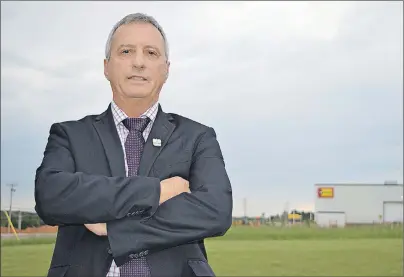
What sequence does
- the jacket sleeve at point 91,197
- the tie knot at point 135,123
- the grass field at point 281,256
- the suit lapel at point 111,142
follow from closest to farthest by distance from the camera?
1. the jacket sleeve at point 91,197
2. the suit lapel at point 111,142
3. the tie knot at point 135,123
4. the grass field at point 281,256

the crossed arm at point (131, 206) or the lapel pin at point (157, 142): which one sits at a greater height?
the lapel pin at point (157, 142)

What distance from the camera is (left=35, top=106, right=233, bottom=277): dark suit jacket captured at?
7.32ft

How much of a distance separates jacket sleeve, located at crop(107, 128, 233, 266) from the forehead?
529mm

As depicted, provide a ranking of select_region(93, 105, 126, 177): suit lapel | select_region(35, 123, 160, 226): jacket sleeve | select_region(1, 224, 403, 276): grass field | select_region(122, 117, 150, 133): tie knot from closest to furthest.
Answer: select_region(35, 123, 160, 226): jacket sleeve
select_region(93, 105, 126, 177): suit lapel
select_region(122, 117, 150, 133): tie knot
select_region(1, 224, 403, 276): grass field

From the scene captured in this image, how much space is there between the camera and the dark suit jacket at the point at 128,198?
223 cm

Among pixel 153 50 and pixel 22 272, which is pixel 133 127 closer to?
pixel 153 50

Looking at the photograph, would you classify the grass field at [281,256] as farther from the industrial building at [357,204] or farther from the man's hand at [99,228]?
the industrial building at [357,204]

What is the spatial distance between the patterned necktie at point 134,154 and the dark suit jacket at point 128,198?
4 centimetres

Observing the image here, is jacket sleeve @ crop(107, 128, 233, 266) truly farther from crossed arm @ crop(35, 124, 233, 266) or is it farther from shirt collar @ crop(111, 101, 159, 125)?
shirt collar @ crop(111, 101, 159, 125)

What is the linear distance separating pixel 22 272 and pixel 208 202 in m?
16.6

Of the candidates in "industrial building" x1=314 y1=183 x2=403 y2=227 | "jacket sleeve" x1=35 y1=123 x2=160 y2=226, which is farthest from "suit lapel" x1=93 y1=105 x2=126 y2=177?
"industrial building" x1=314 y1=183 x2=403 y2=227

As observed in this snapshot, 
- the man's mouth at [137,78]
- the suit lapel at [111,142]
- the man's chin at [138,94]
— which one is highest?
the man's mouth at [137,78]

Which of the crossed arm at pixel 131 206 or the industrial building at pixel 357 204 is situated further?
the industrial building at pixel 357 204

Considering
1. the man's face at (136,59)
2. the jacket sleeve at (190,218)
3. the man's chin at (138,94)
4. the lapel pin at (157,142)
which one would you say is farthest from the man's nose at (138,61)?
the jacket sleeve at (190,218)
